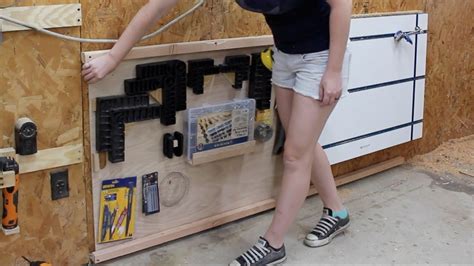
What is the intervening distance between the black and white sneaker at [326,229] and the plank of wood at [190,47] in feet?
2.45

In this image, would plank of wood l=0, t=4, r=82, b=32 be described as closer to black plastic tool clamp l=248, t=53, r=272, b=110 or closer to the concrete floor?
black plastic tool clamp l=248, t=53, r=272, b=110

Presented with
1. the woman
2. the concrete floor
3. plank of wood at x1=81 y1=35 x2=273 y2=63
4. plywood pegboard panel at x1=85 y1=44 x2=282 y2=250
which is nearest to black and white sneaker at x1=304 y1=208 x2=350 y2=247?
the concrete floor

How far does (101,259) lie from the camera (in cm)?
220

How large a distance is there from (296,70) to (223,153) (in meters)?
0.49

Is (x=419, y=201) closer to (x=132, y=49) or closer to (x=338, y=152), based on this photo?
(x=338, y=152)

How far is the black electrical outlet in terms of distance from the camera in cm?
203

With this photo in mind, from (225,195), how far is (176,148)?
1.20 feet

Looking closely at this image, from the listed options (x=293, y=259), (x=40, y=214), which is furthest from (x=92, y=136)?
(x=293, y=259)

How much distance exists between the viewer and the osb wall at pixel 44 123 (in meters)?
1.85

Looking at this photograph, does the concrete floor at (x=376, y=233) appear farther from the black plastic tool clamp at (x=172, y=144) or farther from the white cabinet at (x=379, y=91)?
the black plastic tool clamp at (x=172, y=144)

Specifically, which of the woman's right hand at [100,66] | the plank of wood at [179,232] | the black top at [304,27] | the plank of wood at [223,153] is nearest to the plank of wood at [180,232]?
the plank of wood at [179,232]

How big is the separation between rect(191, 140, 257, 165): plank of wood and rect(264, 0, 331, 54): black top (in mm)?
517

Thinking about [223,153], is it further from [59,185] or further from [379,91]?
[379,91]

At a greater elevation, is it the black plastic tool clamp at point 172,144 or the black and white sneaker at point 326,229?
the black plastic tool clamp at point 172,144
